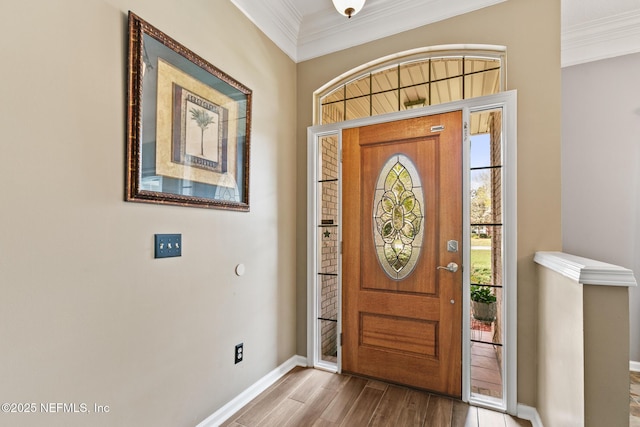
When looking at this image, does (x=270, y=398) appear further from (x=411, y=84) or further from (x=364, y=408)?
(x=411, y=84)

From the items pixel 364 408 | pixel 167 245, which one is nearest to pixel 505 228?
pixel 364 408

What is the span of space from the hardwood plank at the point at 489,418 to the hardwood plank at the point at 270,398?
1254mm

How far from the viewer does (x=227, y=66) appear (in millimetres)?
2035

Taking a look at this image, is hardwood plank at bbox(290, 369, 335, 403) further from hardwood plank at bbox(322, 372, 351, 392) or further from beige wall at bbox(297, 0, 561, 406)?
beige wall at bbox(297, 0, 561, 406)

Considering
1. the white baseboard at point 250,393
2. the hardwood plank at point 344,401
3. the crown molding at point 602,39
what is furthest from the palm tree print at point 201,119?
the crown molding at point 602,39

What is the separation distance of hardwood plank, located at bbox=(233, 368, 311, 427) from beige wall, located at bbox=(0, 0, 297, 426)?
0.16 m

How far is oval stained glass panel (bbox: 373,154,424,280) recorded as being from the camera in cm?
230

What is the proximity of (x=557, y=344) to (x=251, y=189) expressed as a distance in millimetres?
2021

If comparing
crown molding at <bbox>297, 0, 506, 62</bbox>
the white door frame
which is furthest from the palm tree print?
crown molding at <bbox>297, 0, 506, 62</bbox>

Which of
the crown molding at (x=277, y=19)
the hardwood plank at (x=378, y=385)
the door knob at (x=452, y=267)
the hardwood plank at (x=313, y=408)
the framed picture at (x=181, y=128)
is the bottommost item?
the hardwood plank at (x=378, y=385)

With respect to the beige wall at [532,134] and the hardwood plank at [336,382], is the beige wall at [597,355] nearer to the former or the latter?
the beige wall at [532,134]

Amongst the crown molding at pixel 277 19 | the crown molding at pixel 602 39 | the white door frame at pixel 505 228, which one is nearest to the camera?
the white door frame at pixel 505 228

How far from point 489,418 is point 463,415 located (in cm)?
15

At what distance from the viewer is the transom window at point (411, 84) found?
219 centimetres
